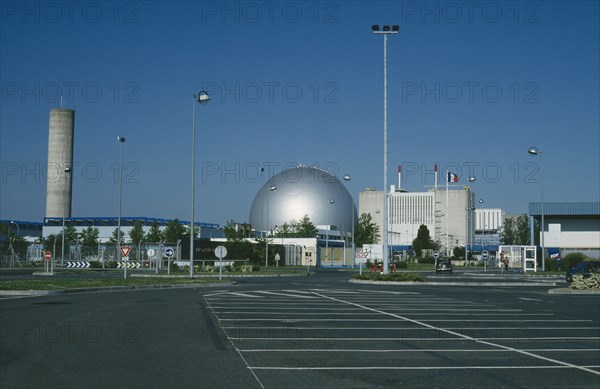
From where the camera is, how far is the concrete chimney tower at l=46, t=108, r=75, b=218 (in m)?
121

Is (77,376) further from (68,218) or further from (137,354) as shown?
(68,218)

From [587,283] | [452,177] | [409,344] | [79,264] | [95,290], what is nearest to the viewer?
[409,344]

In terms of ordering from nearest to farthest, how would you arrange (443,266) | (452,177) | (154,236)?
(443,266)
(154,236)
(452,177)

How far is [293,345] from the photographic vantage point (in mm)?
13266

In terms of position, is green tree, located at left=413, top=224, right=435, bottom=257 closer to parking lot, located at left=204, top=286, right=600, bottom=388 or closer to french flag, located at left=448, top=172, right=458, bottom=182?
french flag, located at left=448, top=172, right=458, bottom=182

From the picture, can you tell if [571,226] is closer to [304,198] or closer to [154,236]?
[154,236]

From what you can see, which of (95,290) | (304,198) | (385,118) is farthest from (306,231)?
(95,290)

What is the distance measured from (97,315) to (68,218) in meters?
115

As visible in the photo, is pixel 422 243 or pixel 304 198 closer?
pixel 422 243

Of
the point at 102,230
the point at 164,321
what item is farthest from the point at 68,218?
the point at 164,321

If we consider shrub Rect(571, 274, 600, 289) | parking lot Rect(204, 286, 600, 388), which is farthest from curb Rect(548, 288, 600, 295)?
parking lot Rect(204, 286, 600, 388)

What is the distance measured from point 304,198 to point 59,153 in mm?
54184

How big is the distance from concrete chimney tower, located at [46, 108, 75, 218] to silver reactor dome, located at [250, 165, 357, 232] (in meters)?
43.6

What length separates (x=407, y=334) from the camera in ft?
50.7
